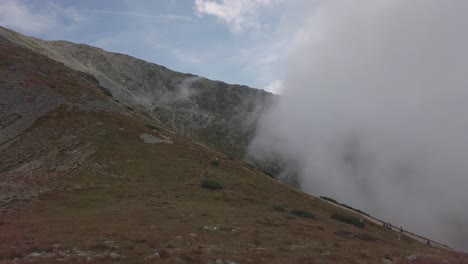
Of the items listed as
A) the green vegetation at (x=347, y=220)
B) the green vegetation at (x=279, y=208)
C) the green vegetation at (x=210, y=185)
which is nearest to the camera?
Answer: the green vegetation at (x=279, y=208)

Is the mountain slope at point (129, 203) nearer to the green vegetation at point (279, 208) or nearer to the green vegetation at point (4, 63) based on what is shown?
the green vegetation at point (279, 208)

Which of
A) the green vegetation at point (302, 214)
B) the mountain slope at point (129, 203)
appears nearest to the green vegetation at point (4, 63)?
the mountain slope at point (129, 203)

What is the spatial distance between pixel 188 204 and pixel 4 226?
20646 mm

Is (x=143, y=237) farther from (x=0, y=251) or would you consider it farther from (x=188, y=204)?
(x=188, y=204)

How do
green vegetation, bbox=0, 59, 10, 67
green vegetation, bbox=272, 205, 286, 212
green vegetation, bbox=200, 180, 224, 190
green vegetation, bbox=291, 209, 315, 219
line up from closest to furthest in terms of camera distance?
1. green vegetation, bbox=291, 209, 315, 219
2. green vegetation, bbox=272, 205, 286, 212
3. green vegetation, bbox=200, 180, 224, 190
4. green vegetation, bbox=0, 59, 10, 67

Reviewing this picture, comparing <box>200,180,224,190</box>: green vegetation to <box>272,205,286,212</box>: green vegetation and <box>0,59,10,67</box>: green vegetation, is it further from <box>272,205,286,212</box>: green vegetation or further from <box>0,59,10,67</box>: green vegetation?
<box>0,59,10,67</box>: green vegetation

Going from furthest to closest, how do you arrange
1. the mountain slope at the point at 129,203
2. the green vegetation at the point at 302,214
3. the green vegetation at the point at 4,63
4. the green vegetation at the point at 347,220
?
the green vegetation at the point at 4,63 → the green vegetation at the point at 347,220 → the green vegetation at the point at 302,214 → the mountain slope at the point at 129,203

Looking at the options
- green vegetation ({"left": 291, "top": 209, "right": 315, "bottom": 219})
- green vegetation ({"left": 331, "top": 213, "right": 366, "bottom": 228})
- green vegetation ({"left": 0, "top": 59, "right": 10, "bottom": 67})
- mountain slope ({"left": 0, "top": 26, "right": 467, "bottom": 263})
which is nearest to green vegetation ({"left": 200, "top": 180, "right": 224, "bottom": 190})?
mountain slope ({"left": 0, "top": 26, "right": 467, "bottom": 263})

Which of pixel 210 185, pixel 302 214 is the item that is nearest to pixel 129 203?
pixel 210 185

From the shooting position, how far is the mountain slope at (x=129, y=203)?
A: 2538 centimetres

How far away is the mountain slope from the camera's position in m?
25.4

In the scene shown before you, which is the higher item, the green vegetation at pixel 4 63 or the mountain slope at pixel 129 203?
the green vegetation at pixel 4 63

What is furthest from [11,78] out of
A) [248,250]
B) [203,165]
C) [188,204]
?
[248,250]

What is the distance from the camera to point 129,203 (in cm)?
4412
